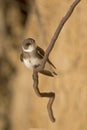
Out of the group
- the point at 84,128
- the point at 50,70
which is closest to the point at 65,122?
the point at 84,128

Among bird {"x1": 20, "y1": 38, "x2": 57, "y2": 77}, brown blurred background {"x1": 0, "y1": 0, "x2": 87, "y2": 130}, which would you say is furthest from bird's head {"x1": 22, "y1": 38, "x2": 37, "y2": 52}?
brown blurred background {"x1": 0, "y1": 0, "x2": 87, "y2": 130}

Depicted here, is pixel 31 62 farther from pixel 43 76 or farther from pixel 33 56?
pixel 43 76

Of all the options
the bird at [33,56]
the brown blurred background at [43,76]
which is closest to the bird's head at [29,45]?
the bird at [33,56]

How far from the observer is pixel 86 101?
2.83 m

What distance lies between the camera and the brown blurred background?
9.41ft

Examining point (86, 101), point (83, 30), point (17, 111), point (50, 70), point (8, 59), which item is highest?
point (50, 70)

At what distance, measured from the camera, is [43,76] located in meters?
3.18

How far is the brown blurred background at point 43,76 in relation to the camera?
2869 mm

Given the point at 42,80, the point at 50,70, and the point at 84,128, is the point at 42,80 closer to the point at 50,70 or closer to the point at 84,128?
the point at 84,128

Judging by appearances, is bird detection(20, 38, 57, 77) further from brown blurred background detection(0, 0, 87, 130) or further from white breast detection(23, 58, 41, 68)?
brown blurred background detection(0, 0, 87, 130)

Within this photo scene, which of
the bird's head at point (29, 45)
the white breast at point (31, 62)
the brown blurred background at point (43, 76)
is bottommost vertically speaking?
the brown blurred background at point (43, 76)

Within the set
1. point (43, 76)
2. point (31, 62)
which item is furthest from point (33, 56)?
point (43, 76)

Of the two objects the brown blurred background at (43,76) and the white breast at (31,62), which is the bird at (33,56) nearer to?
the white breast at (31,62)

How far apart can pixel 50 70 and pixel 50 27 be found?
1.72 metres
